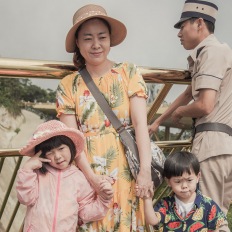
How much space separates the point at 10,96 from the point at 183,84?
1291 centimetres

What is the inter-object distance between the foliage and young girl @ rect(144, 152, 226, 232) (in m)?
11.7

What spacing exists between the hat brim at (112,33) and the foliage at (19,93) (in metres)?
11.7

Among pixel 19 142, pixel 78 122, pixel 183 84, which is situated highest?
pixel 19 142

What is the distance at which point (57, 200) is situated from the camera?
6.48 feet

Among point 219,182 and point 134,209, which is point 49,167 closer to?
point 134,209

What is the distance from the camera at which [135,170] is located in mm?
2064

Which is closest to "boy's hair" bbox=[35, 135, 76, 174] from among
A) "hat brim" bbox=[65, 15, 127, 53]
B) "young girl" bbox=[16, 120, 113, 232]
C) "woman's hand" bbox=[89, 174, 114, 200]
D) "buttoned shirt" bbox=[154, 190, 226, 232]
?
"young girl" bbox=[16, 120, 113, 232]

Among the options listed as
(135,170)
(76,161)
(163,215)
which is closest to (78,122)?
(76,161)

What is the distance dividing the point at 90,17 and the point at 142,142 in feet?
1.73

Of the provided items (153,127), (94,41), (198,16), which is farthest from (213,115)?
(94,41)

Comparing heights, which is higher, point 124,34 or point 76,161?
point 124,34

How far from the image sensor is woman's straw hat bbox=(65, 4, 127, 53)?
2.09 meters

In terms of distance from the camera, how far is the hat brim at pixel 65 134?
1.98 metres

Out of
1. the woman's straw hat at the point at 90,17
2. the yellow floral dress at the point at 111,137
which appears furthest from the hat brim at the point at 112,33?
the yellow floral dress at the point at 111,137
